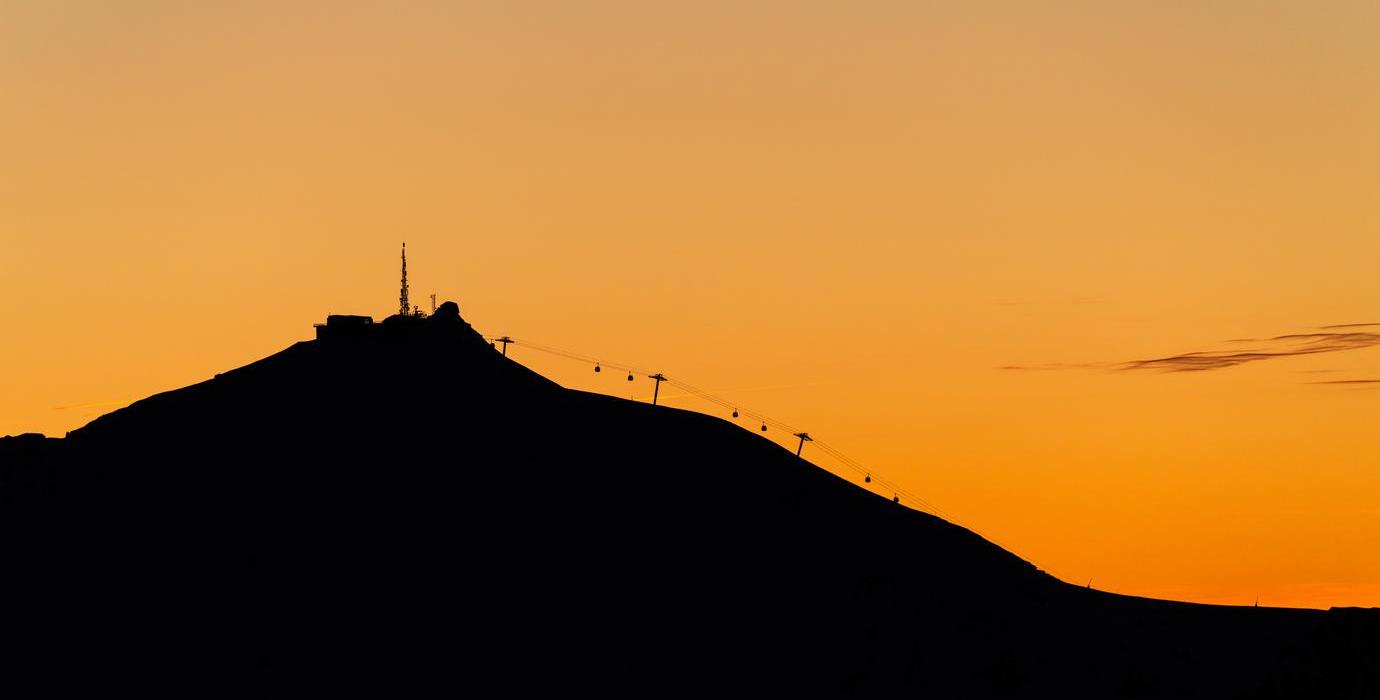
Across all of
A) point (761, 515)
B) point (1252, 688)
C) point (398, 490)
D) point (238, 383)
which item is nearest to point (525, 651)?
point (398, 490)

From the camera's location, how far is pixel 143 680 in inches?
4616

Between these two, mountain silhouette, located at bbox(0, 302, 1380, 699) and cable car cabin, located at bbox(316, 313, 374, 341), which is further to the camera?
cable car cabin, located at bbox(316, 313, 374, 341)

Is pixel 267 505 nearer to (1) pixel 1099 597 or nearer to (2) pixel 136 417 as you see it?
(2) pixel 136 417

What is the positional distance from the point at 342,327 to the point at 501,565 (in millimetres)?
30422

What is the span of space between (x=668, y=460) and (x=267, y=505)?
31.6 meters

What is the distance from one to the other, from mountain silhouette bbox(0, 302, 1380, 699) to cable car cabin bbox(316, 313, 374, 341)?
34 centimetres

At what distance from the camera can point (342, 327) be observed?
5960 inches

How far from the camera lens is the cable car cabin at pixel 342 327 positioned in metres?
151

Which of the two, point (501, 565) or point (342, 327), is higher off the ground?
point (342, 327)

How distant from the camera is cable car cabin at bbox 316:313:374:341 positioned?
151 meters

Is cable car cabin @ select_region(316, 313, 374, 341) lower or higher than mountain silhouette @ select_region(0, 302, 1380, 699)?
higher

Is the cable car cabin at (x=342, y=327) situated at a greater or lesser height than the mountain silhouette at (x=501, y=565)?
greater

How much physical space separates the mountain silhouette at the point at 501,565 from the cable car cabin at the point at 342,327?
0.34 m

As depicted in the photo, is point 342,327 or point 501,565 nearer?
point 501,565
